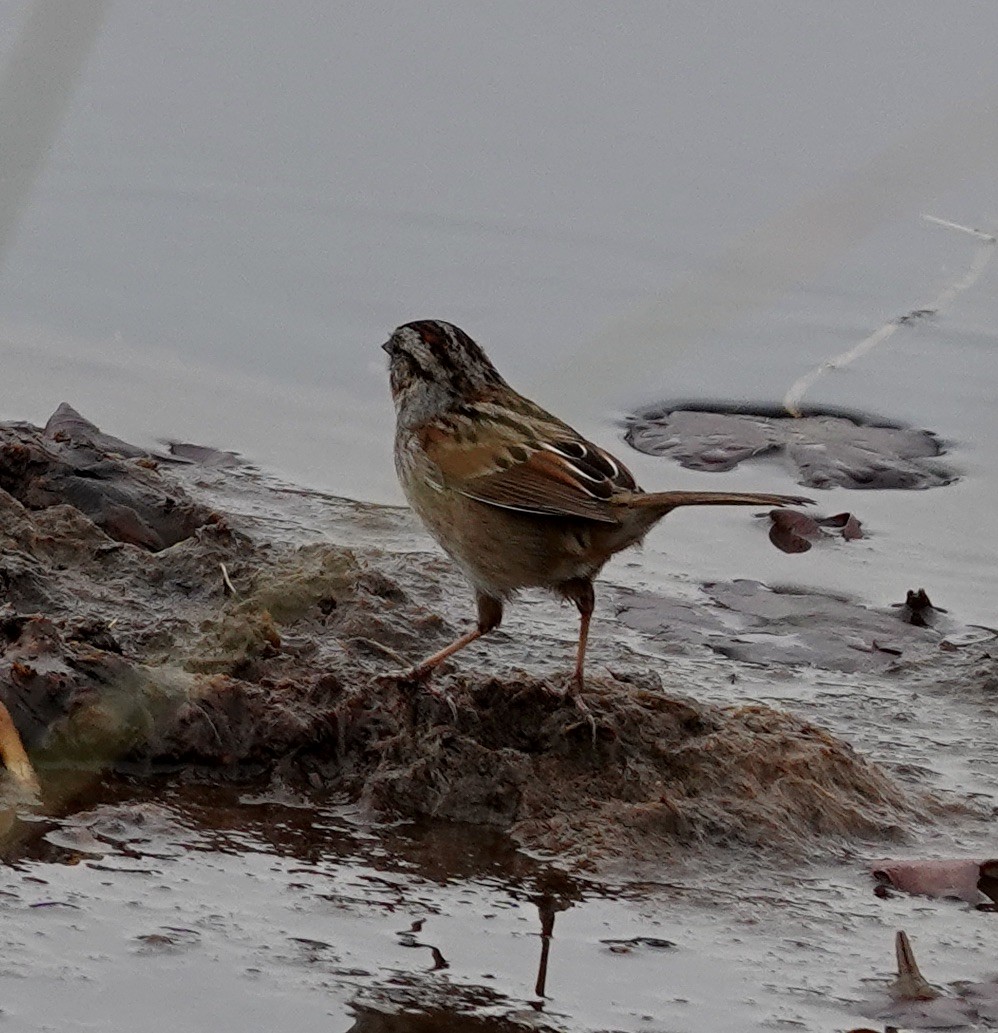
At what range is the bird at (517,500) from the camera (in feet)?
15.2

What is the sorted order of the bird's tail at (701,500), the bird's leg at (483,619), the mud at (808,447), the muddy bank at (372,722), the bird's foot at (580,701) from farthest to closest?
the mud at (808,447) < the bird's leg at (483,619) < the bird's foot at (580,701) < the bird's tail at (701,500) < the muddy bank at (372,722)

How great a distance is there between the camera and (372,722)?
435cm

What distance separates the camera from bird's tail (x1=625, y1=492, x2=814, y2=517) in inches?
166

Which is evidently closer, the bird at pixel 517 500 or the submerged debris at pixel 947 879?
the submerged debris at pixel 947 879

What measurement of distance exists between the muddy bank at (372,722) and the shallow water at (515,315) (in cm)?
16

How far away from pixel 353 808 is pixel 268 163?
648cm

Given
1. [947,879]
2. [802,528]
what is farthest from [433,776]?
[802,528]

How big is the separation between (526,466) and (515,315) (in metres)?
3.58

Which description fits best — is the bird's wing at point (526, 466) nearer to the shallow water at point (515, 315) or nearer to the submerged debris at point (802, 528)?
→ the shallow water at point (515, 315)

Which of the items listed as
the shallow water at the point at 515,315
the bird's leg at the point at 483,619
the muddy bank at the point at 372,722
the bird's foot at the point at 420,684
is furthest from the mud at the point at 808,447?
the bird's foot at the point at 420,684

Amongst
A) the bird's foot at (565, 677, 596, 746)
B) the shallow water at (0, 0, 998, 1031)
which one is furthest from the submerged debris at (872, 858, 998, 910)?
the bird's foot at (565, 677, 596, 746)

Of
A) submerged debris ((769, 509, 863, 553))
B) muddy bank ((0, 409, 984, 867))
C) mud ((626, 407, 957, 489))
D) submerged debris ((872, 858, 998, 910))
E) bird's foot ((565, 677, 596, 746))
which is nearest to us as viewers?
submerged debris ((872, 858, 998, 910))

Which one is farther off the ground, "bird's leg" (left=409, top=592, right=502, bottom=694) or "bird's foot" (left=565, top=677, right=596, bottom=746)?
"bird's leg" (left=409, top=592, right=502, bottom=694)

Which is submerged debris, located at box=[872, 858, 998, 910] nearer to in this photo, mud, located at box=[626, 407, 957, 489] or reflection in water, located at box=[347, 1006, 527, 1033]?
reflection in water, located at box=[347, 1006, 527, 1033]
